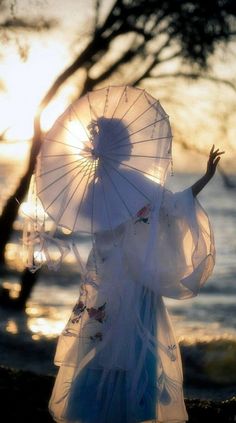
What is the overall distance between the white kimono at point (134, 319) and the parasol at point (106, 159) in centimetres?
16

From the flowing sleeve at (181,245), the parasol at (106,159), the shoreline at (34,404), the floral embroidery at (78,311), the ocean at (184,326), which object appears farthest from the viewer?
the ocean at (184,326)

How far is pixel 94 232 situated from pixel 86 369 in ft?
2.90

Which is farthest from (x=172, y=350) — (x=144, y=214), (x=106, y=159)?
(x=106, y=159)

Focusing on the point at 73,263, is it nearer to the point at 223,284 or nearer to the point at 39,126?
the point at 223,284

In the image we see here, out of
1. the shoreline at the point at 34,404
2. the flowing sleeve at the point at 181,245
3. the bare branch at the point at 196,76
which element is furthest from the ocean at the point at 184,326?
the flowing sleeve at the point at 181,245

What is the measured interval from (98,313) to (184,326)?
10.8 metres

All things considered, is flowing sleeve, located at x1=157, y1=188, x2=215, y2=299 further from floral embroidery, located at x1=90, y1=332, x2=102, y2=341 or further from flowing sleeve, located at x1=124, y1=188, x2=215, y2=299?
floral embroidery, located at x1=90, y1=332, x2=102, y2=341

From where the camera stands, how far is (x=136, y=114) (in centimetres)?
535

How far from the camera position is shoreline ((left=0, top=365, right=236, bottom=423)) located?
20.0 feet

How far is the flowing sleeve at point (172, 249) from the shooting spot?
5.34 metres

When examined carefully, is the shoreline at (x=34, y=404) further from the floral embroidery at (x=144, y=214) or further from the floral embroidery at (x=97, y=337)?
the floral embroidery at (x=144, y=214)

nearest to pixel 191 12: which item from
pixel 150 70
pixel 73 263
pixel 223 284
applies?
pixel 150 70

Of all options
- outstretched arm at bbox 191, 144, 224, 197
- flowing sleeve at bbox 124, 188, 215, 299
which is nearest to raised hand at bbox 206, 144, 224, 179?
outstretched arm at bbox 191, 144, 224, 197

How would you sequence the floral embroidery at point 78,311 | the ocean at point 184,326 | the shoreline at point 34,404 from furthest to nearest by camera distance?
the ocean at point 184,326, the shoreline at point 34,404, the floral embroidery at point 78,311
